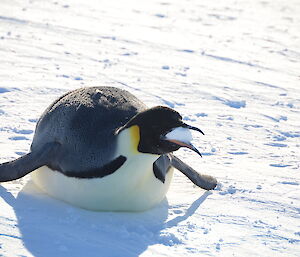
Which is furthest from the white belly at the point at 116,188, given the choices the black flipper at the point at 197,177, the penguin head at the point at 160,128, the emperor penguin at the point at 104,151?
the black flipper at the point at 197,177

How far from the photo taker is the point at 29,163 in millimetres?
3988

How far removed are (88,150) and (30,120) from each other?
168cm

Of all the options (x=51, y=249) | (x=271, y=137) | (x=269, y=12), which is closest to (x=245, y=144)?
(x=271, y=137)

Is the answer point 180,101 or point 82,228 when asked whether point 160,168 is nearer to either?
point 82,228

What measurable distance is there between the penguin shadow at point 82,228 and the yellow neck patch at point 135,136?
1.38 ft

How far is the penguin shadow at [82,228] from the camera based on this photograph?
3.40 meters

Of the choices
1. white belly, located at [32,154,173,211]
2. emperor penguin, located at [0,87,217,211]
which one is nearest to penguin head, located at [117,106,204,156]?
emperor penguin, located at [0,87,217,211]

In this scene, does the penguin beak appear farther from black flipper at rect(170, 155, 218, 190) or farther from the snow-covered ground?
black flipper at rect(170, 155, 218, 190)

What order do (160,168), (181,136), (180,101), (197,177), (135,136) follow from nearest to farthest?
1. (181,136)
2. (135,136)
3. (160,168)
4. (197,177)
5. (180,101)

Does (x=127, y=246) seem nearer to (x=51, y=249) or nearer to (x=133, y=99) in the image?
(x=51, y=249)

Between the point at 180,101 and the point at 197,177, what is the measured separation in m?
2.08

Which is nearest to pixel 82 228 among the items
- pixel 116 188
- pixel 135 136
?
pixel 116 188

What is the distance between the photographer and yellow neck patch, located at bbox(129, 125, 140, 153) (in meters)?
3.65

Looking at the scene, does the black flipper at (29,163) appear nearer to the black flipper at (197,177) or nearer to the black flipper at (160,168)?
the black flipper at (160,168)
